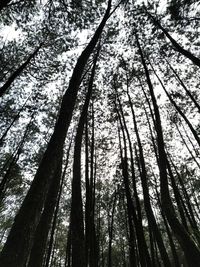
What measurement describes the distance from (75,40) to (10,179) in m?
12.6

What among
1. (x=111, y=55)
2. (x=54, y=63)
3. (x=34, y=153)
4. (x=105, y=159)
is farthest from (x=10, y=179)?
(x=111, y=55)

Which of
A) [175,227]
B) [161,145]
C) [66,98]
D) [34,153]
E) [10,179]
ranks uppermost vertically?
[34,153]

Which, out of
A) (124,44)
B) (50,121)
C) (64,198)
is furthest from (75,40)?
(64,198)

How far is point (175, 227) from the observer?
5781 mm

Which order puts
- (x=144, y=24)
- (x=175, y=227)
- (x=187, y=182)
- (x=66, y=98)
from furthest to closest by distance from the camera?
(x=187, y=182), (x=144, y=24), (x=175, y=227), (x=66, y=98)

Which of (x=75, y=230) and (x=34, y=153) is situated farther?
(x=34, y=153)

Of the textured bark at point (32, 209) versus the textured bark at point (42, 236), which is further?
the textured bark at point (42, 236)

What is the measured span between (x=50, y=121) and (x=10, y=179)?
5.93 metres

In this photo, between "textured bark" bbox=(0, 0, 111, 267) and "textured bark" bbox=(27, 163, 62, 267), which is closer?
"textured bark" bbox=(0, 0, 111, 267)

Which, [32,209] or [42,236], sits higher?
[42,236]

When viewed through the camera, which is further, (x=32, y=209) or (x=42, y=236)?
(x=42, y=236)

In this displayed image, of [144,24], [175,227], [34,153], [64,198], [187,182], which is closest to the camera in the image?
[175,227]

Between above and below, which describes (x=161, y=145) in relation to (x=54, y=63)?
below

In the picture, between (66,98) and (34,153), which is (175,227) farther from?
(34,153)
